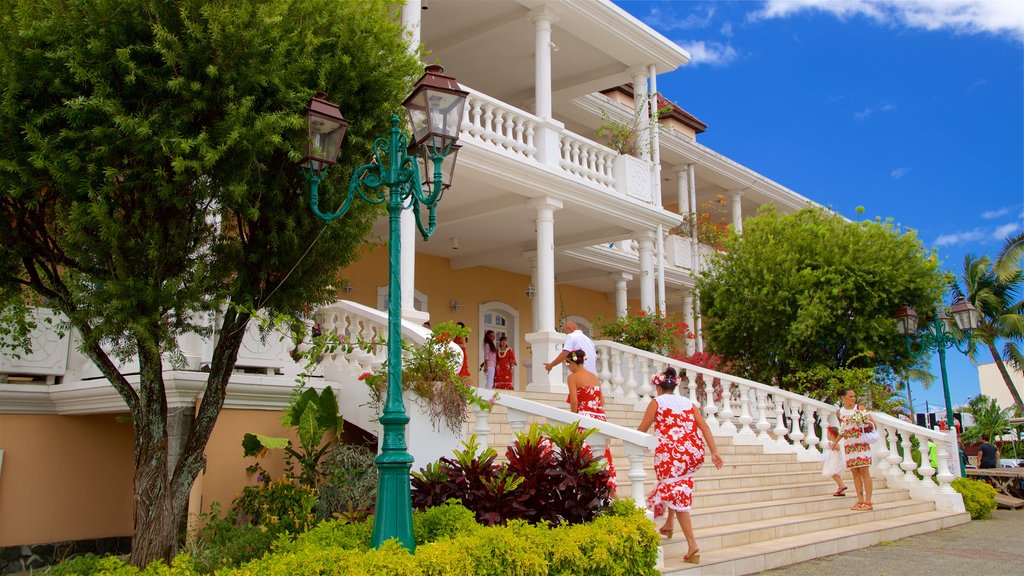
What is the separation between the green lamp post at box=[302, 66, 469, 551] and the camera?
5230 mm

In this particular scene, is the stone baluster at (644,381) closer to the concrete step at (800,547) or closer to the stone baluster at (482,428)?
the concrete step at (800,547)

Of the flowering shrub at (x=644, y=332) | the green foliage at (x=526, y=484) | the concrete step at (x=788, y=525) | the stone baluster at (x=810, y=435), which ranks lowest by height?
the concrete step at (x=788, y=525)

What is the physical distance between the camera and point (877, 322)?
45.0 ft

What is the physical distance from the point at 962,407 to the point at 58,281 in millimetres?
32725

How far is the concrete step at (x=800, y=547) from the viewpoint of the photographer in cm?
695

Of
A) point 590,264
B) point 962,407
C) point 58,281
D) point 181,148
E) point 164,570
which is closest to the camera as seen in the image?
point 164,570

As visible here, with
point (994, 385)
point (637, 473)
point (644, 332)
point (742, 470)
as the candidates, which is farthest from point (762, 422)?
point (994, 385)

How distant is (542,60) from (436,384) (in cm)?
711

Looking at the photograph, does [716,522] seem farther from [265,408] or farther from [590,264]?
[590,264]

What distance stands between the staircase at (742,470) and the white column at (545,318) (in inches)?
26.0

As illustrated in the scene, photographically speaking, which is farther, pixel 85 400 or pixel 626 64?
pixel 626 64

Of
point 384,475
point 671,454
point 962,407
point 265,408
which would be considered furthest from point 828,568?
point 962,407

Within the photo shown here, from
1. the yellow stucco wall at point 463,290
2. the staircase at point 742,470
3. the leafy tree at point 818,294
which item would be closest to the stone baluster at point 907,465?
the staircase at point 742,470

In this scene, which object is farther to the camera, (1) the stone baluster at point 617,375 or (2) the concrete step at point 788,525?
(1) the stone baluster at point 617,375
